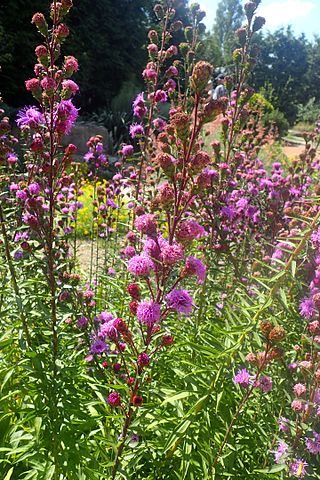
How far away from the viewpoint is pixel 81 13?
53.4 feet

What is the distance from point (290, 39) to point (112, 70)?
107 ft

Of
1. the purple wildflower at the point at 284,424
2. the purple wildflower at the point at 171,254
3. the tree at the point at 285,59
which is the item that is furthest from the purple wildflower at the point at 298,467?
the tree at the point at 285,59

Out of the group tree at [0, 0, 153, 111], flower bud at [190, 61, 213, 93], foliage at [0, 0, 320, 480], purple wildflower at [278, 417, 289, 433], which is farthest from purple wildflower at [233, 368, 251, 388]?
tree at [0, 0, 153, 111]

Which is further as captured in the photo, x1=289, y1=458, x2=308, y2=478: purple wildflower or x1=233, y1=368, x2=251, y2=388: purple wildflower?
x1=233, y1=368, x2=251, y2=388: purple wildflower

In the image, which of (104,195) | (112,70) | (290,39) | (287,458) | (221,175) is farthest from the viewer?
(290,39)

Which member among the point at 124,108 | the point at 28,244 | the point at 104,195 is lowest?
the point at 124,108

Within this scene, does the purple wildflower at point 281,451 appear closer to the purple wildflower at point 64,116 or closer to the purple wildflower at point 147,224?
the purple wildflower at point 147,224

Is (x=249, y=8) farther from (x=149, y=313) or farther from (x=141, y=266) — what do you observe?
(x=149, y=313)

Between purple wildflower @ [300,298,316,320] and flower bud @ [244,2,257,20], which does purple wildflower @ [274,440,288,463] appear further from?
flower bud @ [244,2,257,20]

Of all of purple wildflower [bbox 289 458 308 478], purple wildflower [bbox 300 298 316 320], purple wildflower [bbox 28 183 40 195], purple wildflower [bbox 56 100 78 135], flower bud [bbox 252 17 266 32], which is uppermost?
flower bud [bbox 252 17 266 32]

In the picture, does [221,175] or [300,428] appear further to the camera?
[221,175]

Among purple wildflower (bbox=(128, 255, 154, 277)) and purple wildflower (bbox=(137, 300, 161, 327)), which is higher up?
purple wildflower (bbox=(128, 255, 154, 277))

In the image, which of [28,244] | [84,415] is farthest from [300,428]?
[28,244]

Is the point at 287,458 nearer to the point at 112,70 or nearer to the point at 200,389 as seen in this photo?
the point at 200,389
